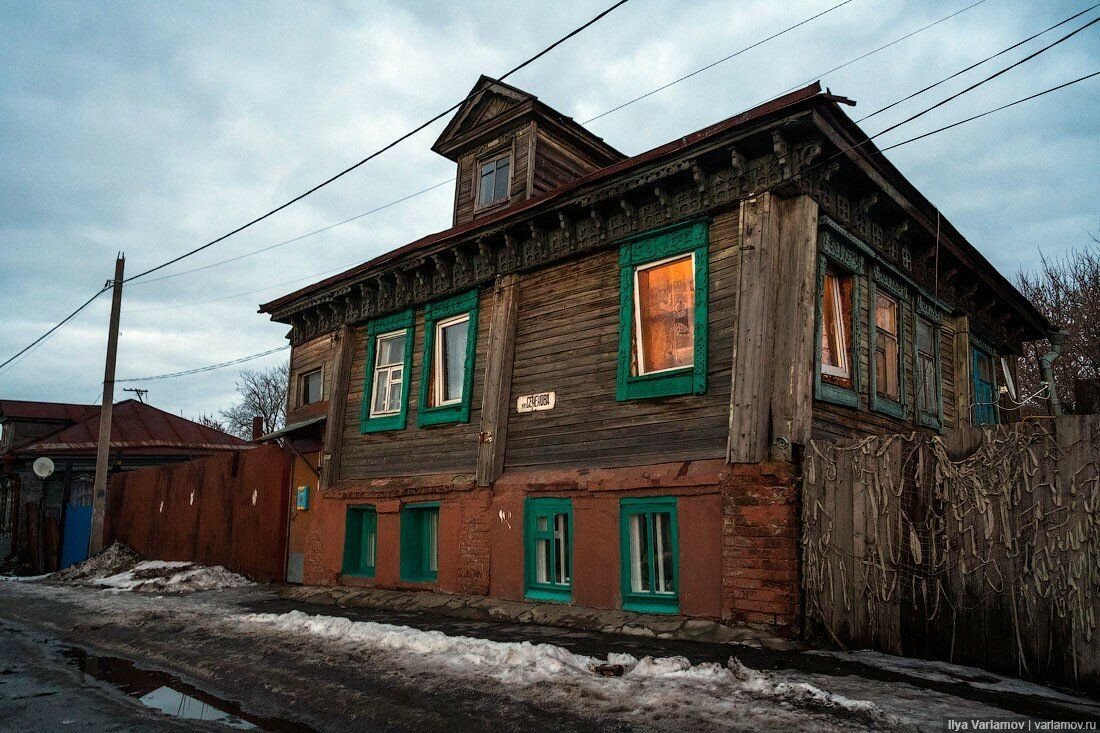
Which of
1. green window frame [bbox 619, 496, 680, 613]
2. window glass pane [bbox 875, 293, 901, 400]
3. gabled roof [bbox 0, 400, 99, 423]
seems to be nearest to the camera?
green window frame [bbox 619, 496, 680, 613]

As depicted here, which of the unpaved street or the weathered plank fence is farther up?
the weathered plank fence

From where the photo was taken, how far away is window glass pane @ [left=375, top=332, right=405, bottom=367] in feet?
48.3

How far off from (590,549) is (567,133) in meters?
9.35

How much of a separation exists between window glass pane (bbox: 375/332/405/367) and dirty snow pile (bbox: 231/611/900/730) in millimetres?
7061

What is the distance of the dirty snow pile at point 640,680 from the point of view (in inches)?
203

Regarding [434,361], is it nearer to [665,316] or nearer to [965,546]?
[665,316]

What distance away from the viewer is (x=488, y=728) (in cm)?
508

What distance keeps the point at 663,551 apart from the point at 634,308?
10.9 feet

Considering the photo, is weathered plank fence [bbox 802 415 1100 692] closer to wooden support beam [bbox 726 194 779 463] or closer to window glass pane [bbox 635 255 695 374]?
wooden support beam [bbox 726 194 779 463]

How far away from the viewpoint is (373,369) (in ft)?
49.2

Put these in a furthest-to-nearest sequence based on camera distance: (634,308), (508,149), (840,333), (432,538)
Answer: (508,149), (432,538), (634,308), (840,333)

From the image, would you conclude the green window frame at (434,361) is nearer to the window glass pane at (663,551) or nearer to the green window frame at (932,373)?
the window glass pane at (663,551)

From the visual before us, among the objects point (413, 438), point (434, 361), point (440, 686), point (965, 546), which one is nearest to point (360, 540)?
point (413, 438)

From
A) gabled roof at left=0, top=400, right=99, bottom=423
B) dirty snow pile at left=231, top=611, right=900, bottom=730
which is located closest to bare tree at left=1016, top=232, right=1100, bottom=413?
dirty snow pile at left=231, top=611, right=900, bottom=730
